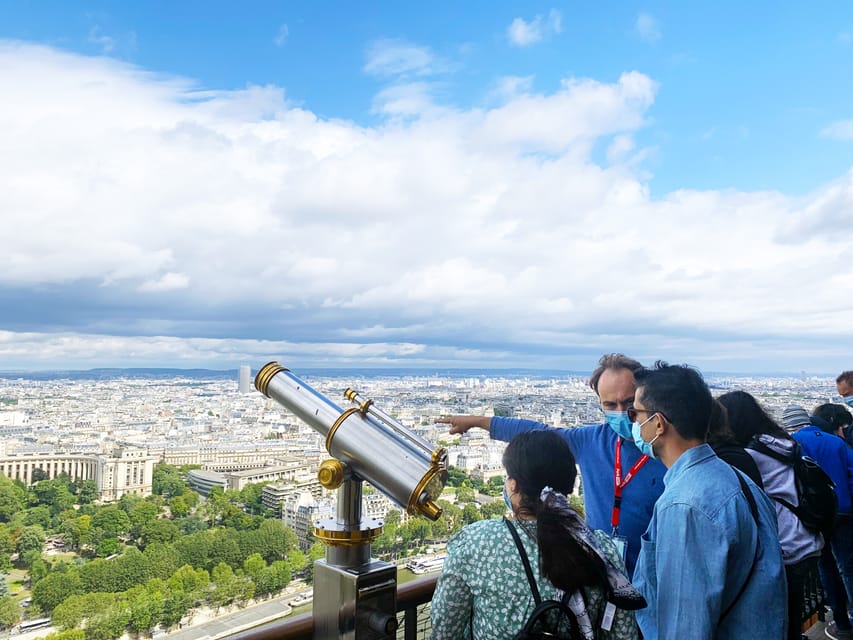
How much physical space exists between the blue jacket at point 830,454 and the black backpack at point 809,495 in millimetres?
732

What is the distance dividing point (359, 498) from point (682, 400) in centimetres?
80

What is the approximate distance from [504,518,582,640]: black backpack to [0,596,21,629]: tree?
7.21 feet

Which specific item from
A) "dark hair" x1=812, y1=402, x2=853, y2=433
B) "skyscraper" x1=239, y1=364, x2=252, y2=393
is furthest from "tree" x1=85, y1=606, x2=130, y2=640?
"dark hair" x1=812, y1=402, x2=853, y2=433

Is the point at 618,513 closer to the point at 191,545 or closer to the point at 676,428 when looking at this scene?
the point at 676,428

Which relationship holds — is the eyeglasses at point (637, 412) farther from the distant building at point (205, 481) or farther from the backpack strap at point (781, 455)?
the distant building at point (205, 481)

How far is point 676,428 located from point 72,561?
250cm

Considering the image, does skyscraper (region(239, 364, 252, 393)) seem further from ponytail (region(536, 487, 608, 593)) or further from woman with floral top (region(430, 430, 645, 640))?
ponytail (region(536, 487, 608, 593))

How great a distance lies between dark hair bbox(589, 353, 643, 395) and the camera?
2029 mm

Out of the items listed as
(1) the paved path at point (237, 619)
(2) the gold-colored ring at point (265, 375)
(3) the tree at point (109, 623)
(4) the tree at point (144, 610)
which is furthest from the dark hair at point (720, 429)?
(3) the tree at point (109, 623)

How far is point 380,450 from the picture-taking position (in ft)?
3.70

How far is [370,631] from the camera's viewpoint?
115 centimetres

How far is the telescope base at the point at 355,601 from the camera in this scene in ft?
3.70

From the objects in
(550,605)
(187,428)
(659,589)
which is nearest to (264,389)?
(550,605)

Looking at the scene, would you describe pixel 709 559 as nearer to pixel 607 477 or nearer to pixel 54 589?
pixel 607 477
